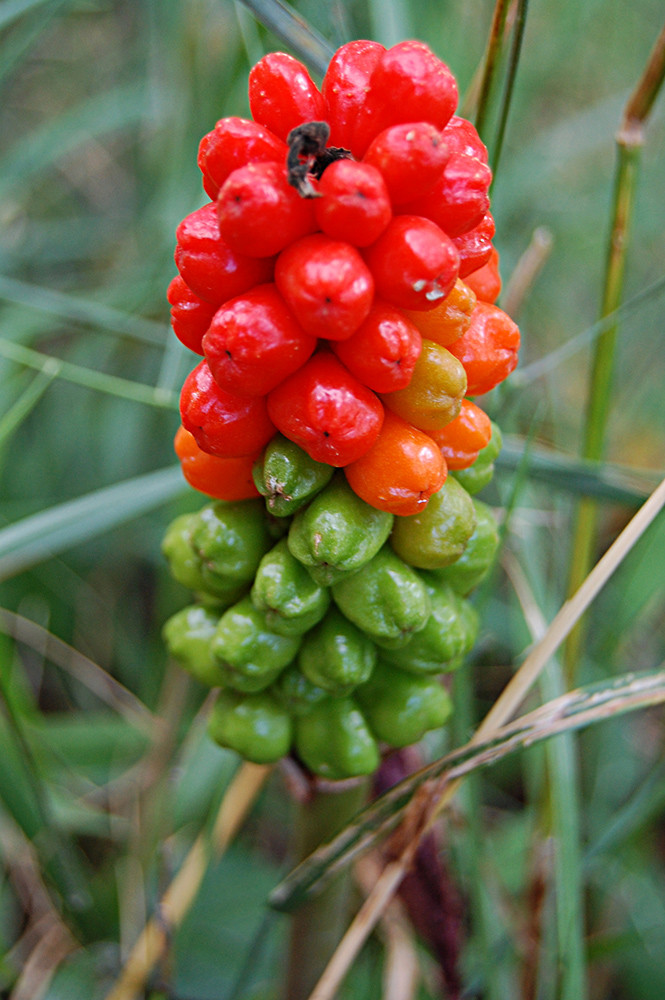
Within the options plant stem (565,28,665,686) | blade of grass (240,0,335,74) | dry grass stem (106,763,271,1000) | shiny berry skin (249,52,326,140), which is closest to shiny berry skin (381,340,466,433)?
shiny berry skin (249,52,326,140)

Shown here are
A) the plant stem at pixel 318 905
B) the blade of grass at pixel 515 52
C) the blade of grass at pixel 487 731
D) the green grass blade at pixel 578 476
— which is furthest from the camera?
the green grass blade at pixel 578 476

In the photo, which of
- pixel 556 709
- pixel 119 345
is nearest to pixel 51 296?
pixel 119 345

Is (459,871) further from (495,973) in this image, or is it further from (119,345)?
(119,345)

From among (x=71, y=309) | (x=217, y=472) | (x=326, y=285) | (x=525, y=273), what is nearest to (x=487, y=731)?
(x=217, y=472)

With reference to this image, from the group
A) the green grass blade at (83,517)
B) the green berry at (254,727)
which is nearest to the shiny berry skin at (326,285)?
the green berry at (254,727)

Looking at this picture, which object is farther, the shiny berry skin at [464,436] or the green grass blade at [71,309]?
the green grass blade at [71,309]

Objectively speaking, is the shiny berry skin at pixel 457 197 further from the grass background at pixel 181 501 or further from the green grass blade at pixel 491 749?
the green grass blade at pixel 491 749

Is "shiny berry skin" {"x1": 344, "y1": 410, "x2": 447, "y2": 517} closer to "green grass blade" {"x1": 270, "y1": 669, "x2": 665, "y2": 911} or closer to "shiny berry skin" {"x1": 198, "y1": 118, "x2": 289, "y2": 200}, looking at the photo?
"shiny berry skin" {"x1": 198, "y1": 118, "x2": 289, "y2": 200}
